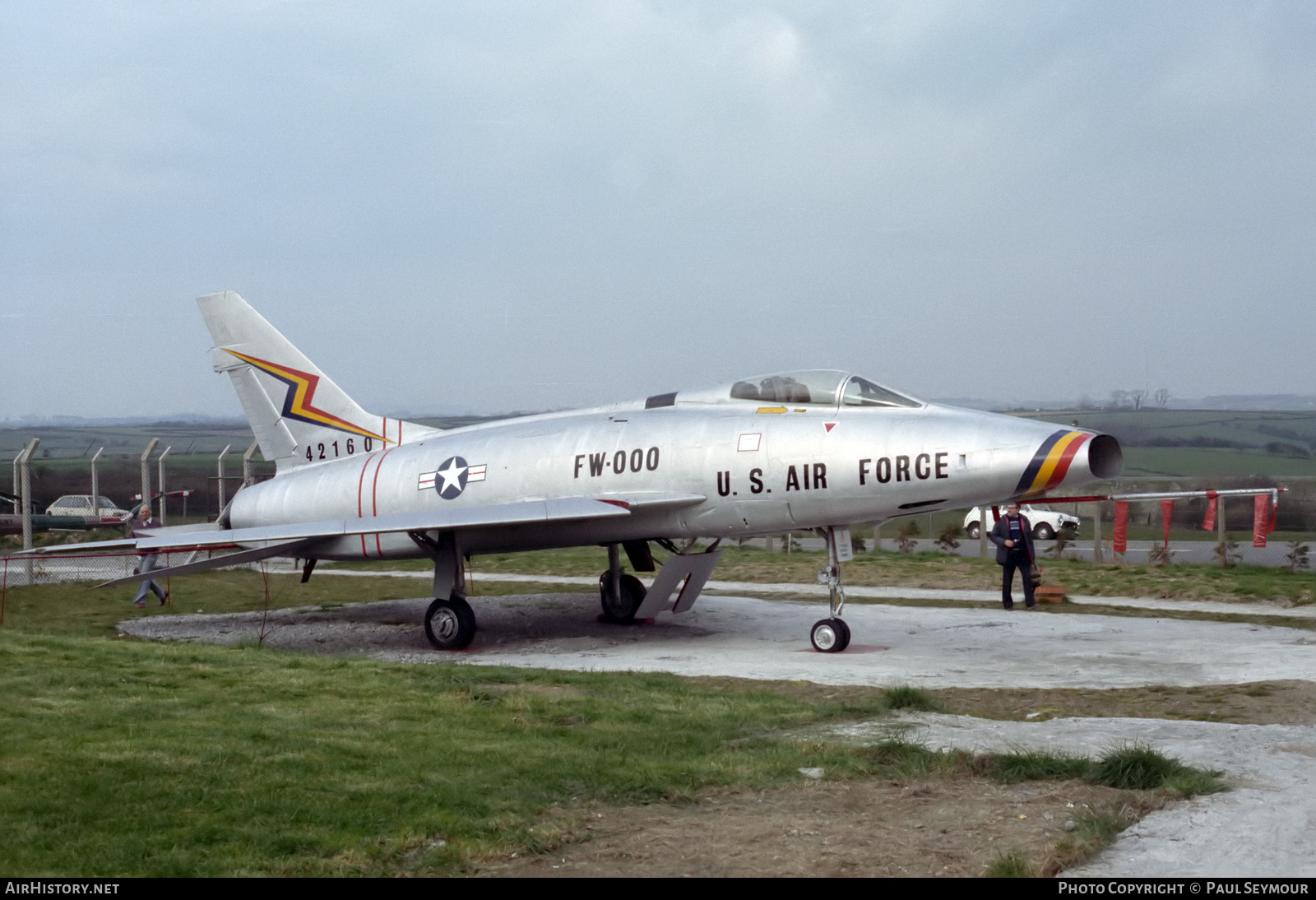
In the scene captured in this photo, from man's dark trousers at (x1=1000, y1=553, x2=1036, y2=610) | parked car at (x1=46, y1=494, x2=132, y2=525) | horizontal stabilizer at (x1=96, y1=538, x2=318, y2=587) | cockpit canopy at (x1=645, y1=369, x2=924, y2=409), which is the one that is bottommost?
man's dark trousers at (x1=1000, y1=553, x2=1036, y2=610)

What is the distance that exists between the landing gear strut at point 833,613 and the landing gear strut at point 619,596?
3.91 metres

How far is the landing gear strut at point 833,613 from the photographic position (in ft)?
44.7

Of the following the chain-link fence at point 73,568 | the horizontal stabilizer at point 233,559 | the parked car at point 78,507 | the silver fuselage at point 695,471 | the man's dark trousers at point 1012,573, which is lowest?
the chain-link fence at point 73,568

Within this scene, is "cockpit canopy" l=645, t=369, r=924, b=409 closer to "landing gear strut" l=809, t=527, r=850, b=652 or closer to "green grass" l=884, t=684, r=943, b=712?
"landing gear strut" l=809, t=527, r=850, b=652

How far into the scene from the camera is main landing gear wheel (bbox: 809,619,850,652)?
44.6ft

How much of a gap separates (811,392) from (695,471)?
164 centimetres

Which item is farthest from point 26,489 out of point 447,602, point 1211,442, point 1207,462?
point 1211,442

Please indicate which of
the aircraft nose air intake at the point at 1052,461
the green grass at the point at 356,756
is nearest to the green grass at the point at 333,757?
the green grass at the point at 356,756

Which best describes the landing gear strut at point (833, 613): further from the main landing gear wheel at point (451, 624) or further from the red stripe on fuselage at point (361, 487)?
the red stripe on fuselage at point (361, 487)

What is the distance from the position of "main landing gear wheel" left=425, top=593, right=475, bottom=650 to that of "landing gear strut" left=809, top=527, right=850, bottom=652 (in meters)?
4.27

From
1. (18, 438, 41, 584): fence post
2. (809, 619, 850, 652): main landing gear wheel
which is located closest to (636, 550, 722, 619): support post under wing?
(809, 619, 850, 652): main landing gear wheel

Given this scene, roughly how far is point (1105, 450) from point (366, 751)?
8.15 metres
